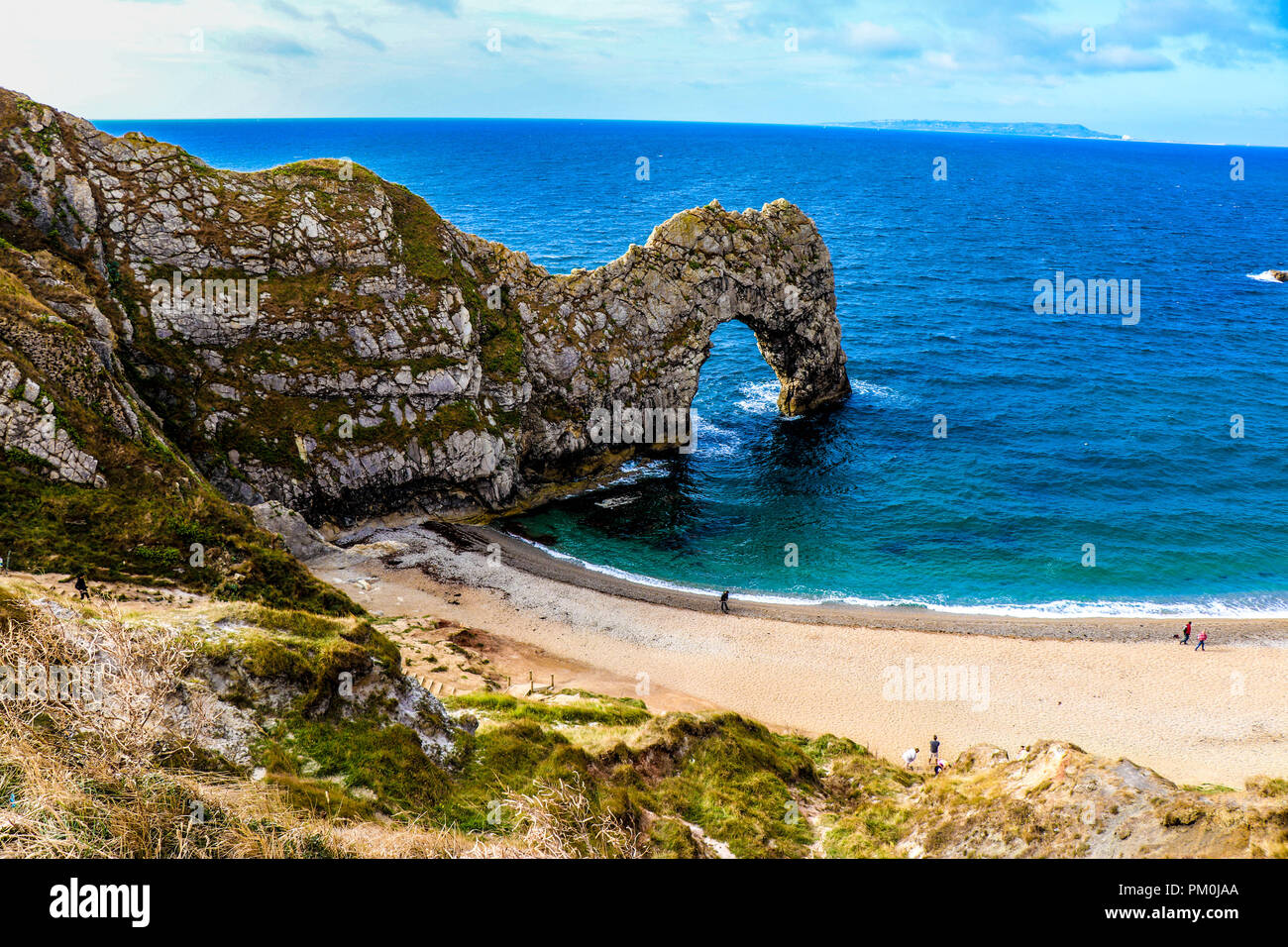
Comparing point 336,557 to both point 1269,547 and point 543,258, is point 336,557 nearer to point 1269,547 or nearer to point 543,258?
point 1269,547

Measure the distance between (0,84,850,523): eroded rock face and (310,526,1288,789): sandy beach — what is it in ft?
20.6

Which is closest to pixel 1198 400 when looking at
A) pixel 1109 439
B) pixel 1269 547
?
pixel 1109 439

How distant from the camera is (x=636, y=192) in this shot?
183 m

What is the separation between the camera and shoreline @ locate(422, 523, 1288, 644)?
1604 inches

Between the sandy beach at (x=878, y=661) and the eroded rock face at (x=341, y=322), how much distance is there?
248 inches

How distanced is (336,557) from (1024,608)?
1553 inches

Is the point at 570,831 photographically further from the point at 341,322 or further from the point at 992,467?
the point at 992,467

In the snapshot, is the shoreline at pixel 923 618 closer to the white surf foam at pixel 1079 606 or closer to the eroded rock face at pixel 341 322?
the white surf foam at pixel 1079 606

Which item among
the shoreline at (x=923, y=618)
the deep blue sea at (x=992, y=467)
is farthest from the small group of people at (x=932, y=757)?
the deep blue sea at (x=992, y=467)

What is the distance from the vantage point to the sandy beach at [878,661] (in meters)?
33.4

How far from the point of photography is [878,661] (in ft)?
125

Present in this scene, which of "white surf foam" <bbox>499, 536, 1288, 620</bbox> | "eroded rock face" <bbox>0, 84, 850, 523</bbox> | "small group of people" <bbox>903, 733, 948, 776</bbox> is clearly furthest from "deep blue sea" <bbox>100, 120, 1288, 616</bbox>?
"small group of people" <bbox>903, 733, 948, 776</bbox>

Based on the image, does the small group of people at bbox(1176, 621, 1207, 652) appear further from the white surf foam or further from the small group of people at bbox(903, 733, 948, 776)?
the small group of people at bbox(903, 733, 948, 776)

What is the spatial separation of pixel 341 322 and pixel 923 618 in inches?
1536
